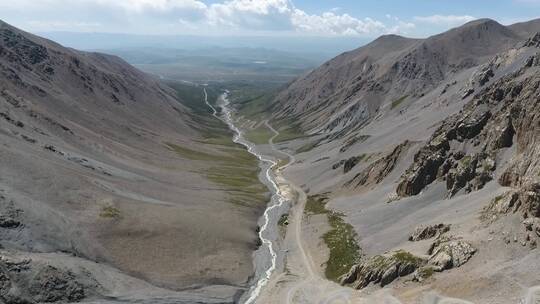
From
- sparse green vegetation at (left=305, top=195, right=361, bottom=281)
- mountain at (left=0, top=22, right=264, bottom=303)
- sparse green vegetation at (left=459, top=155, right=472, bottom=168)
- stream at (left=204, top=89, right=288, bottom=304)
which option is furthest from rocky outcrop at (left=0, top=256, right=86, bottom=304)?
sparse green vegetation at (left=459, top=155, right=472, bottom=168)

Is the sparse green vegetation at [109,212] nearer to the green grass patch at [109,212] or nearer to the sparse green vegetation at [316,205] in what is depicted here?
the green grass patch at [109,212]

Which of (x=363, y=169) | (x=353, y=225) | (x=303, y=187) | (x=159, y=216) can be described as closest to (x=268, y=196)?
(x=303, y=187)

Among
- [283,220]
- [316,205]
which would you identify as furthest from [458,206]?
[316,205]

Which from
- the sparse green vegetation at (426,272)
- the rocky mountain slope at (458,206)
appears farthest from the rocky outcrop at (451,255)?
the sparse green vegetation at (426,272)

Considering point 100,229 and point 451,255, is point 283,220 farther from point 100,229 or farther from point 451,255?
point 451,255

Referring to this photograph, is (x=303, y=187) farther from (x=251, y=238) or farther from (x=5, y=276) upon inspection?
(x=5, y=276)

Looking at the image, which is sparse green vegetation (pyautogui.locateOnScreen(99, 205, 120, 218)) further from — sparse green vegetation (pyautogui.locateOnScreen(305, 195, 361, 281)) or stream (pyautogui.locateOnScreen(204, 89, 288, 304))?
sparse green vegetation (pyautogui.locateOnScreen(305, 195, 361, 281))
